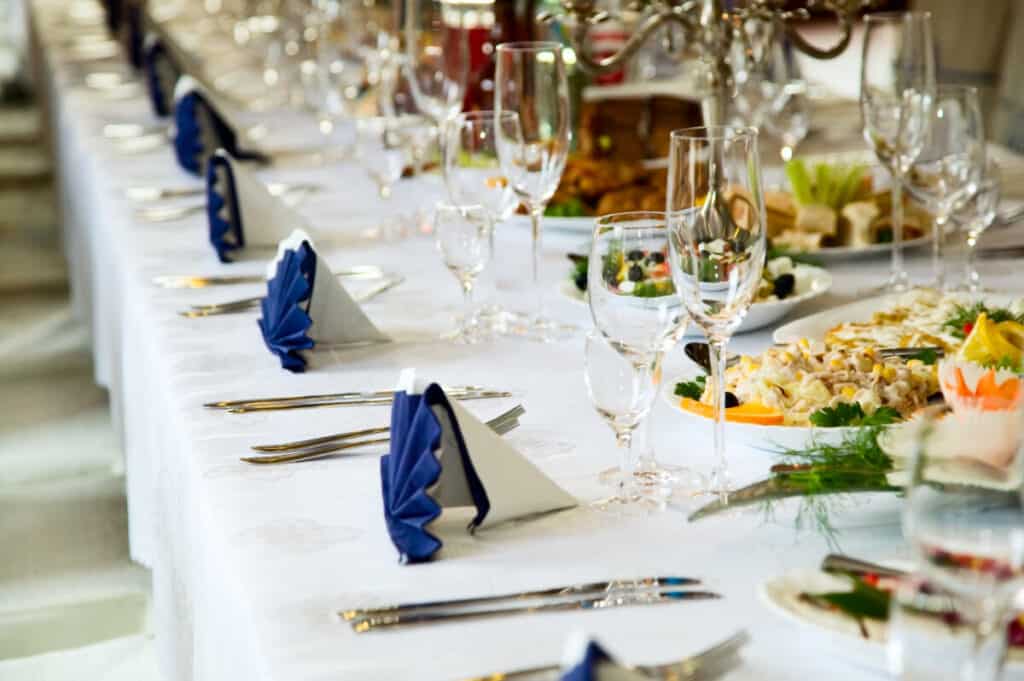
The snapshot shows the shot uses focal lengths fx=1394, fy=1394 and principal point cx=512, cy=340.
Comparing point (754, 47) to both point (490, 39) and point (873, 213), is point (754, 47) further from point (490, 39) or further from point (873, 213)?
point (490, 39)

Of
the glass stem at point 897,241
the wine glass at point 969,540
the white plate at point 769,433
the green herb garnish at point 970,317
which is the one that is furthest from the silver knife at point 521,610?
the glass stem at point 897,241

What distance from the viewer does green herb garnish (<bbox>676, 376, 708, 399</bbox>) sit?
136cm

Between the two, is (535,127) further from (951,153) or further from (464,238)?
(951,153)

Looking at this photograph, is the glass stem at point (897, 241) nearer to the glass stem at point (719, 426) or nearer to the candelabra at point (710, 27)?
the candelabra at point (710, 27)

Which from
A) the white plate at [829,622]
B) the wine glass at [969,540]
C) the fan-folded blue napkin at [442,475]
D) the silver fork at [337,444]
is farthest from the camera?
the silver fork at [337,444]

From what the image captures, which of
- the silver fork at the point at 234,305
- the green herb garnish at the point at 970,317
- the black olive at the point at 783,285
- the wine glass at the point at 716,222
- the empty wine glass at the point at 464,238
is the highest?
the wine glass at the point at 716,222

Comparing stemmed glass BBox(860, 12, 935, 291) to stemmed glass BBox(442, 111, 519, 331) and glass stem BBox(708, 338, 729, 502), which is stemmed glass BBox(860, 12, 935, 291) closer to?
stemmed glass BBox(442, 111, 519, 331)

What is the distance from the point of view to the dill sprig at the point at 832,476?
3.49ft

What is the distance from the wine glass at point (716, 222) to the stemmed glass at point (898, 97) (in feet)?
2.25

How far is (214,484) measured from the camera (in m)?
1.28

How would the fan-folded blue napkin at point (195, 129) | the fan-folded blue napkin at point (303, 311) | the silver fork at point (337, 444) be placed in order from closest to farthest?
1. the silver fork at point (337, 444)
2. the fan-folded blue napkin at point (303, 311)
3. the fan-folded blue napkin at point (195, 129)

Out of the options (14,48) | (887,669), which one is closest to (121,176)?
(887,669)

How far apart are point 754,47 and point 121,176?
1272 millimetres

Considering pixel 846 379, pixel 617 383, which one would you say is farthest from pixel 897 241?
pixel 617 383
